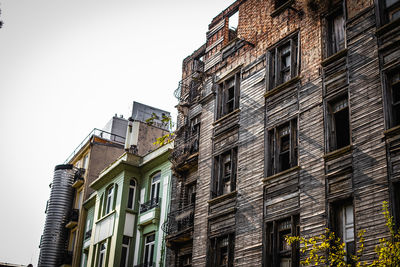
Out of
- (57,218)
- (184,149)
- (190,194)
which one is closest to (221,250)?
(190,194)

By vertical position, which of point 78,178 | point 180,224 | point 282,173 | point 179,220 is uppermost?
point 78,178

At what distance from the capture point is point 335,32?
21.6 m

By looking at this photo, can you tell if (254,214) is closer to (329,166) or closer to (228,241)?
(228,241)

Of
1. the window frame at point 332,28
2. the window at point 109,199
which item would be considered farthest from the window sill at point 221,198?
the window at point 109,199

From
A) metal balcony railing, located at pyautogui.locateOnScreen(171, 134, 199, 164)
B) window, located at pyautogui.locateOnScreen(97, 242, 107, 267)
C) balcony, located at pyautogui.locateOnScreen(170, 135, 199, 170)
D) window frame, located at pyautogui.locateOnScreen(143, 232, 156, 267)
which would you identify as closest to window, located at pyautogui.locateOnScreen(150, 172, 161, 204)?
window frame, located at pyautogui.locateOnScreen(143, 232, 156, 267)

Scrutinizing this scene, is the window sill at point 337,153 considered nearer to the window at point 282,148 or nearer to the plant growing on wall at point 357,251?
the window at point 282,148

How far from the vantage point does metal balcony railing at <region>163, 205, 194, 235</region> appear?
26.7 metres

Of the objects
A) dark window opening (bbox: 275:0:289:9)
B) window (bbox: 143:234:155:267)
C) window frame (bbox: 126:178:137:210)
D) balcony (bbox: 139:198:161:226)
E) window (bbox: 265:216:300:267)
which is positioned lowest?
window (bbox: 265:216:300:267)

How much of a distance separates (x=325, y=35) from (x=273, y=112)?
140 inches

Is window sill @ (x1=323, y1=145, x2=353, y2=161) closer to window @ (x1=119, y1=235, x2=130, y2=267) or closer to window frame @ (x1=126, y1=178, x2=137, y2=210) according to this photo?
window @ (x1=119, y1=235, x2=130, y2=267)

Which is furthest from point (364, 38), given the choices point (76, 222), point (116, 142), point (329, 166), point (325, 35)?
point (116, 142)

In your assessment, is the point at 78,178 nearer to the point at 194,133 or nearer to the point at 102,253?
the point at 102,253

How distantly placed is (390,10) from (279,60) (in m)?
5.54

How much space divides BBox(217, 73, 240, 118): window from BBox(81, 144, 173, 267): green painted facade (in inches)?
217
